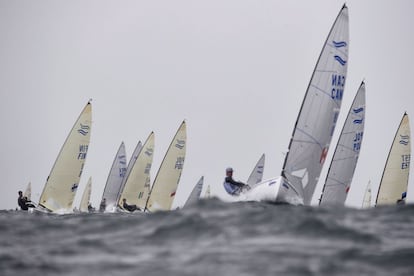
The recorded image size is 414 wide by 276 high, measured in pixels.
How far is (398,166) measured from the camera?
34500 millimetres

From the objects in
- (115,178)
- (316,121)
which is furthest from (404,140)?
(115,178)

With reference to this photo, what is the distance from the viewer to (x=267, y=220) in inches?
521

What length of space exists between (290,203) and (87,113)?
17.9 m

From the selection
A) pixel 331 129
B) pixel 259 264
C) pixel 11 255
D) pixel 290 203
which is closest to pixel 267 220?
pixel 259 264

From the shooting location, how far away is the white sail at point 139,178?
52812 mm

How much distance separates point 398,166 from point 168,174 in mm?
17881

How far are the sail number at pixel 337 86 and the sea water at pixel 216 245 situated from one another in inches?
421

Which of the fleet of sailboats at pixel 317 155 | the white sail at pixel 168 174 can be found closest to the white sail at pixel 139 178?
the white sail at pixel 168 174

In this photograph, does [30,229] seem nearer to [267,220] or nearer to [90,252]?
[90,252]

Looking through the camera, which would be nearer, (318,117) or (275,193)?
(275,193)

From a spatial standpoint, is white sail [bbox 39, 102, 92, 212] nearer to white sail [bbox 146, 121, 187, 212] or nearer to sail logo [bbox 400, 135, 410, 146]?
white sail [bbox 146, 121, 187, 212]

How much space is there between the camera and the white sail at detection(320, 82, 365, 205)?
29516 millimetres

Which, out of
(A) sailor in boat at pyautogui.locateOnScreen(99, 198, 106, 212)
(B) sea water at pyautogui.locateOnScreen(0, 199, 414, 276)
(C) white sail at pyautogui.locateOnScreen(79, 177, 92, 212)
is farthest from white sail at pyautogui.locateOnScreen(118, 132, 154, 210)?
(B) sea water at pyautogui.locateOnScreen(0, 199, 414, 276)

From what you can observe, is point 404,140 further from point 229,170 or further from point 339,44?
point 229,170
